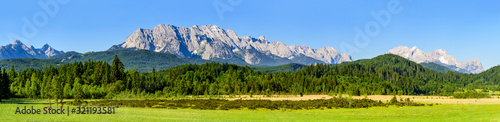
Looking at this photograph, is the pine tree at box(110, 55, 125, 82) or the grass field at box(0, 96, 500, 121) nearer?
the grass field at box(0, 96, 500, 121)

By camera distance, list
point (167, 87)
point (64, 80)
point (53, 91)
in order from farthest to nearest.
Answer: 1. point (167, 87)
2. point (64, 80)
3. point (53, 91)

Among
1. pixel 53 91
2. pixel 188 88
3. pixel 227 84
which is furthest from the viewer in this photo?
pixel 227 84

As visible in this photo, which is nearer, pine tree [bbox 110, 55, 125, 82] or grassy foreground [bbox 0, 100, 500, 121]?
grassy foreground [bbox 0, 100, 500, 121]

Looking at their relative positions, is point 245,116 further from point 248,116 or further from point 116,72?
point 116,72

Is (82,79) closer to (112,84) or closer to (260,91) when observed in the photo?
(112,84)

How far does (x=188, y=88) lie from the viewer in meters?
181

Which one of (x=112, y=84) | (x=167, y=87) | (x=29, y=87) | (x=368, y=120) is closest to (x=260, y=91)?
(x=167, y=87)

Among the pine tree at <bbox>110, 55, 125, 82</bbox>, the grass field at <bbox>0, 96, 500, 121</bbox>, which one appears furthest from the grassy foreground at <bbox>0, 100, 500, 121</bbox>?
the pine tree at <bbox>110, 55, 125, 82</bbox>

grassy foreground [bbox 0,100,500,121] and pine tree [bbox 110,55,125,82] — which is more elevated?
pine tree [bbox 110,55,125,82]

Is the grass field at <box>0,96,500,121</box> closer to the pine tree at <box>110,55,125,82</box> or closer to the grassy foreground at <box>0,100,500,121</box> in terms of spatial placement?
the grassy foreground at <box>0,100,500,121</box>

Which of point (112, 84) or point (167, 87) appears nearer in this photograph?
point (112, 84)

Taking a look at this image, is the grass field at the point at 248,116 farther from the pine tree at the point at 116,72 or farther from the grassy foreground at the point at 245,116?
the pine tree at the point at 116,72

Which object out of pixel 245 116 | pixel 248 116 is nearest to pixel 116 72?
pixel 245 116

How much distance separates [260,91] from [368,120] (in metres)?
147
